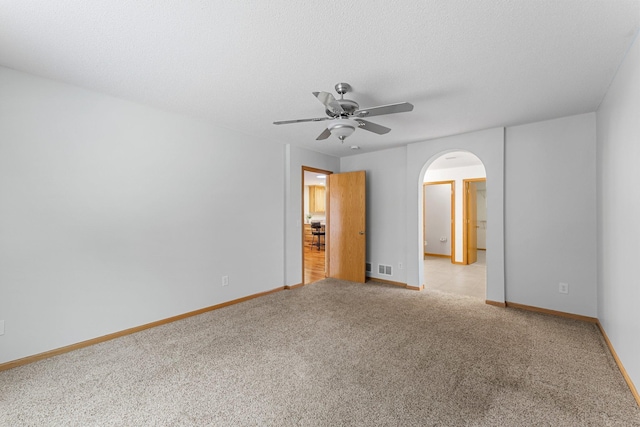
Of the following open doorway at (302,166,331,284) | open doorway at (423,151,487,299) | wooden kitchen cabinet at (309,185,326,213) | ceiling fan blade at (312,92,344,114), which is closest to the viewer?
ceiling fan blade at (312,92,344,114)

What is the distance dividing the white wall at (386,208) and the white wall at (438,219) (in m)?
3.61

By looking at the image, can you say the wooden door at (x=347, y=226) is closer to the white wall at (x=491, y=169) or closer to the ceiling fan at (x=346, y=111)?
the white wall at (x=491, y=169)

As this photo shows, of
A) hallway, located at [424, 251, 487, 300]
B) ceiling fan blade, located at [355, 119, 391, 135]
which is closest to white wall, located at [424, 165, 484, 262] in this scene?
hallway, located at [424, 251, 487, 300]

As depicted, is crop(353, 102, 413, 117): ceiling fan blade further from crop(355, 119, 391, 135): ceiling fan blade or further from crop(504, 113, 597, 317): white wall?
crop(504, 113, 597, 317): white wall

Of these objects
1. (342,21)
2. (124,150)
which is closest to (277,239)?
→ (124,150)

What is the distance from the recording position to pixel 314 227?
8.51 m

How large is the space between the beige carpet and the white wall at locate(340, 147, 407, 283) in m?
1.68

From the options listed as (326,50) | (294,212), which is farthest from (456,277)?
(326,50)

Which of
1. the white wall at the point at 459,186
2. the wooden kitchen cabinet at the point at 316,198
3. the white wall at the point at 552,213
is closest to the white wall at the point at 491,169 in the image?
the white wall at the point at 552,213

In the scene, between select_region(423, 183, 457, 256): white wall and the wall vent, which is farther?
select_region(423, 183, 457, 256): white wall

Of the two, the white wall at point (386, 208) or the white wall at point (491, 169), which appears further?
the white wall at point (386, 208)

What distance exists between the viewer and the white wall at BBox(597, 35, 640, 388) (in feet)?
6.01

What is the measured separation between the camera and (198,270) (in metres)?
3.41

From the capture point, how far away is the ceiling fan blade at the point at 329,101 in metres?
2.00
